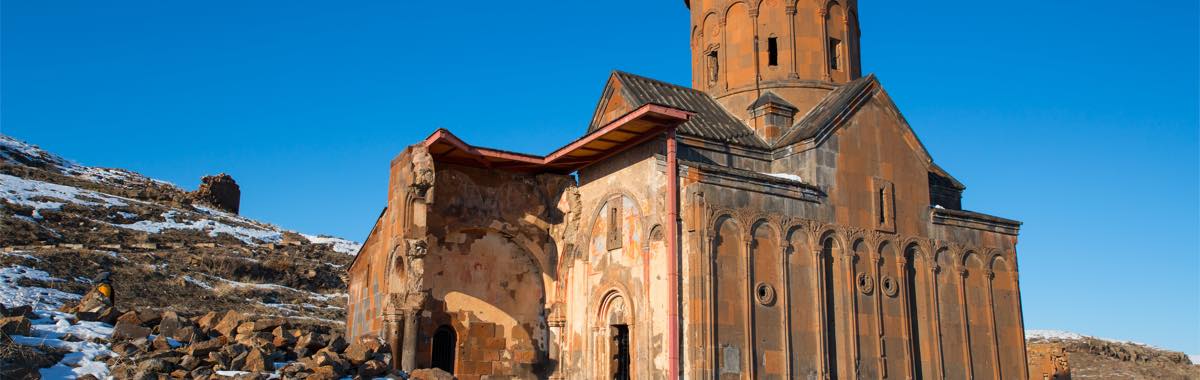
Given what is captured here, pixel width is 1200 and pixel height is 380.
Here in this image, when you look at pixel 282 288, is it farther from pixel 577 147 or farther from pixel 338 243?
pixel 577 147

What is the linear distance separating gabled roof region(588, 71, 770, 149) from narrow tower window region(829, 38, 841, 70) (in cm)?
310

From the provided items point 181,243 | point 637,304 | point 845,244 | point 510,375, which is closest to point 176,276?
point 181,243

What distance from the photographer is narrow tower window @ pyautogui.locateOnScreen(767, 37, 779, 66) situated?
21.8 m

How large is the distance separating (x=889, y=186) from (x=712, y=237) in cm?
490

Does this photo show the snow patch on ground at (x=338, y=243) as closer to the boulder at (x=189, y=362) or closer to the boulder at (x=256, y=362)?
the boulder at (x=256, y=362)

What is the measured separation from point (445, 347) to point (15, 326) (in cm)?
846

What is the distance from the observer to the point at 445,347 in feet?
63.1

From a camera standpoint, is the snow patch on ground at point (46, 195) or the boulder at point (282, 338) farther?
the snow patch on ground at point (46, 195)

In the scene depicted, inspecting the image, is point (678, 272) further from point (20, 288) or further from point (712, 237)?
point (20, 288)

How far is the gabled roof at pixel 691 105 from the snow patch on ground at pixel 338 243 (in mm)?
29949

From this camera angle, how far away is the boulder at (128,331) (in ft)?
43.1

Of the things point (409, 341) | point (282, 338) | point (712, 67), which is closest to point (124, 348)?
point (282, 338)

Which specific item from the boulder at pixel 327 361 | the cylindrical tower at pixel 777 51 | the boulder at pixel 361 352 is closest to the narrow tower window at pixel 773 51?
the cylindrical tower at pixel 777 51

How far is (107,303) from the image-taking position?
566 inches
